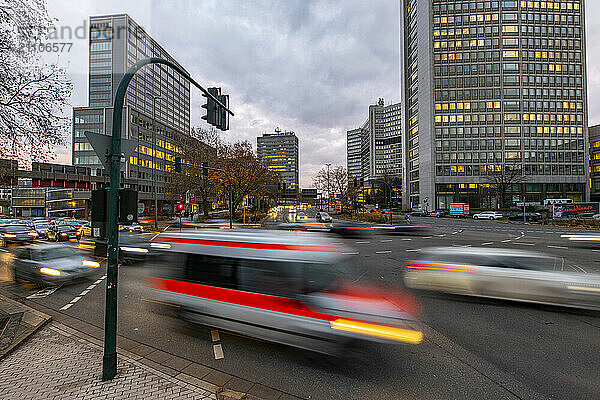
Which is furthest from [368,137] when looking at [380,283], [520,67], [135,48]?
[380,283]

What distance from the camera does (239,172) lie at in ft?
129

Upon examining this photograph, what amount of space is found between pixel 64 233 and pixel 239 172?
2013cm

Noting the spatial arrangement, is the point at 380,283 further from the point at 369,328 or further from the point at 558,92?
the point at 558,92

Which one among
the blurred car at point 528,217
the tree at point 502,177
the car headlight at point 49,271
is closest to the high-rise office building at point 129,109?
the car headlight at point 49,271

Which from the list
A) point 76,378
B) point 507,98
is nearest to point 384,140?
point 507,98

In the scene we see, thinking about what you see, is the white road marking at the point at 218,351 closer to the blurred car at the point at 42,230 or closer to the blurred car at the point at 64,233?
the blurred car at the point at 64,233

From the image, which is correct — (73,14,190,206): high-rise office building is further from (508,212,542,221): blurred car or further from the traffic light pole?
(508,212,542,221): blurred car

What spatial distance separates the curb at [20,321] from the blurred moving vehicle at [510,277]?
359 inches

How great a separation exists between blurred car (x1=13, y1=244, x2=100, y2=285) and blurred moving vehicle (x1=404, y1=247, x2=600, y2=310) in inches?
442

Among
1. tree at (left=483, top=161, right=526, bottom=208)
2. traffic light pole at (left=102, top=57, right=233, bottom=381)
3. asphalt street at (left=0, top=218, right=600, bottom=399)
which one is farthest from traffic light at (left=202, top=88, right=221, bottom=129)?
tree at (left=483, top=161, right=526, bottom=208)

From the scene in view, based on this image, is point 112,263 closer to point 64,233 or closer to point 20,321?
point 20,321

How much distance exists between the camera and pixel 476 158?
7062cm

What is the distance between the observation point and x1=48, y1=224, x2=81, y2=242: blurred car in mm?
23516

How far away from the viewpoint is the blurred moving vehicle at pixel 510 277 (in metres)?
6.52
